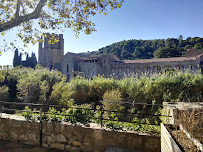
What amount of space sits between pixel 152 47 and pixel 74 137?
7176 cm

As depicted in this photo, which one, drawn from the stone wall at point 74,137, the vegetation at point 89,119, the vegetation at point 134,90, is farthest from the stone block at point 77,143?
the vegetation at point 134,90

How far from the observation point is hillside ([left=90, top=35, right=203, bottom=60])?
4485 centimetres

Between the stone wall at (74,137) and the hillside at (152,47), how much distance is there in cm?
4382

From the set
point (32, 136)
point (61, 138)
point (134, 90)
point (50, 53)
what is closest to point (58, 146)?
point (61, 138)

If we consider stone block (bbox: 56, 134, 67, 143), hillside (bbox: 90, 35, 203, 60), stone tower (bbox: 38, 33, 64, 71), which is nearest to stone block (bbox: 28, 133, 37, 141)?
stone block (bbox: 56, 134, 67, 143)

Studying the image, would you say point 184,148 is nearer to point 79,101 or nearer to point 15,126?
point 15,126

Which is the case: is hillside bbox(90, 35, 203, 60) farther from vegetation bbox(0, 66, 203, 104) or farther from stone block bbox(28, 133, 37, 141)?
stone block bbox(28, 133, 37, 141)

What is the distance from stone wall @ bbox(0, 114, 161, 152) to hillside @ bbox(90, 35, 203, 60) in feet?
144

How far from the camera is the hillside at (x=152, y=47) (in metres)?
44.8

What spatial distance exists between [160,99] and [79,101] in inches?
157

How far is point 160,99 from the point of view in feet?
21.6

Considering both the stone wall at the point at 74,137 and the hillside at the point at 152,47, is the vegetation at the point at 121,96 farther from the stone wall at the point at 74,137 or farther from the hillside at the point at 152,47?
the hillside at the point at 152,47

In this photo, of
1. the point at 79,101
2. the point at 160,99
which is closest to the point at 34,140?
the point at 79,101

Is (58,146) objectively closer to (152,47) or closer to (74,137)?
(74,137)
